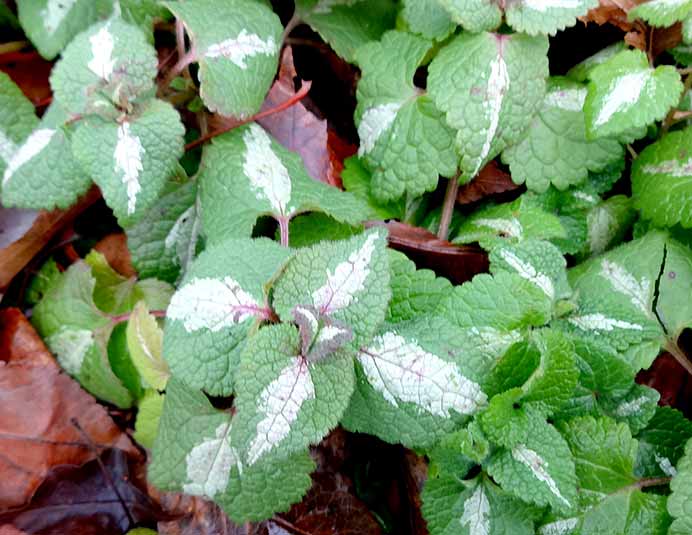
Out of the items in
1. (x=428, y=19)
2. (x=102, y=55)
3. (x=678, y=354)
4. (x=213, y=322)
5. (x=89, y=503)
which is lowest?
(x=89, y=503)

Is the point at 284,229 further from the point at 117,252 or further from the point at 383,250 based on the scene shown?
the point at 117,252

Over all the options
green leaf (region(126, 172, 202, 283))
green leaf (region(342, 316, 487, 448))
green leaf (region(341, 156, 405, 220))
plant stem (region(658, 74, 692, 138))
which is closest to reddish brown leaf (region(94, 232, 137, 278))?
green leaf (region(126, 172, 202, 283))

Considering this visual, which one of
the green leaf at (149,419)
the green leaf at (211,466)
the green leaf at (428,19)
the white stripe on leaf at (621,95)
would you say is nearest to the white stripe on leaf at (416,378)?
the green leaf at (211,466)

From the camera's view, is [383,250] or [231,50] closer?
[383,250]

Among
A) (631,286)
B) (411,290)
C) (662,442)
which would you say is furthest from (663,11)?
(662,442)

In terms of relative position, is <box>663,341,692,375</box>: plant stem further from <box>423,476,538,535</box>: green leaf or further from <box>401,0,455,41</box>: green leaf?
<box>401,0,455,41</box>: green leaf

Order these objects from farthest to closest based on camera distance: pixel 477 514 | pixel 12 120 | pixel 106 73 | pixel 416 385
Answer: pixel 12 120, pixel 106 73, pixel 477 514, pixel 416 385

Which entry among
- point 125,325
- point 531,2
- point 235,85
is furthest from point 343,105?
point 125,325
